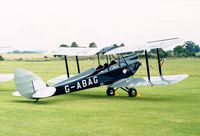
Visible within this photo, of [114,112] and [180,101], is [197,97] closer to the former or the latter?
[180,101]

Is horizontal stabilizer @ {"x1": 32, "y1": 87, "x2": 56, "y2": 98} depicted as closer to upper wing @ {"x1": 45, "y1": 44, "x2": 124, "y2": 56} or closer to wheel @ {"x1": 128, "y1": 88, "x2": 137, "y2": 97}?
wheel @ {"x1": 128, "y1": 88, "x2": 137, "y2": 97}

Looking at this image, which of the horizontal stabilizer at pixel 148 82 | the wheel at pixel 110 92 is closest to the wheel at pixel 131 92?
the horizontal stabilizer at pixel 148 82

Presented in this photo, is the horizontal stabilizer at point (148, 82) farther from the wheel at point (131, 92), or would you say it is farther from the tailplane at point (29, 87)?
the tailplane at point (29, 87)

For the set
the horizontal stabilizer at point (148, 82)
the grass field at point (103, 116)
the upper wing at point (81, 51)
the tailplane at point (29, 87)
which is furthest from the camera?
the upper wing at point (81, 51)

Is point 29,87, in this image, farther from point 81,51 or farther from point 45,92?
point 81,51

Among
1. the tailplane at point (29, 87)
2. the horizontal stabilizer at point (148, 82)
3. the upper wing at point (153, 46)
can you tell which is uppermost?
the upper wing at point (153, 46)

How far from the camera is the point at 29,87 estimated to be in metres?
14.4

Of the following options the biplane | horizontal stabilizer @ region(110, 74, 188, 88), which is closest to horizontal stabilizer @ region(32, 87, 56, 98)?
the biplane

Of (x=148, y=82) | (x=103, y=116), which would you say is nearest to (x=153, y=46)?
(x=148, y=82)

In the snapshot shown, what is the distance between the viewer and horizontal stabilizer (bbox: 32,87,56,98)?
14.3m

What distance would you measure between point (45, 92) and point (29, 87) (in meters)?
0.58

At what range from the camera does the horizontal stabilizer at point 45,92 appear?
562 inches

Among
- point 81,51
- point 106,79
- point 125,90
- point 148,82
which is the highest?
point 81,51

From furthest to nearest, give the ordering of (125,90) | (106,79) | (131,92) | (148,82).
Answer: (106,79) → (125,90) → (131,92) → (148,82)
